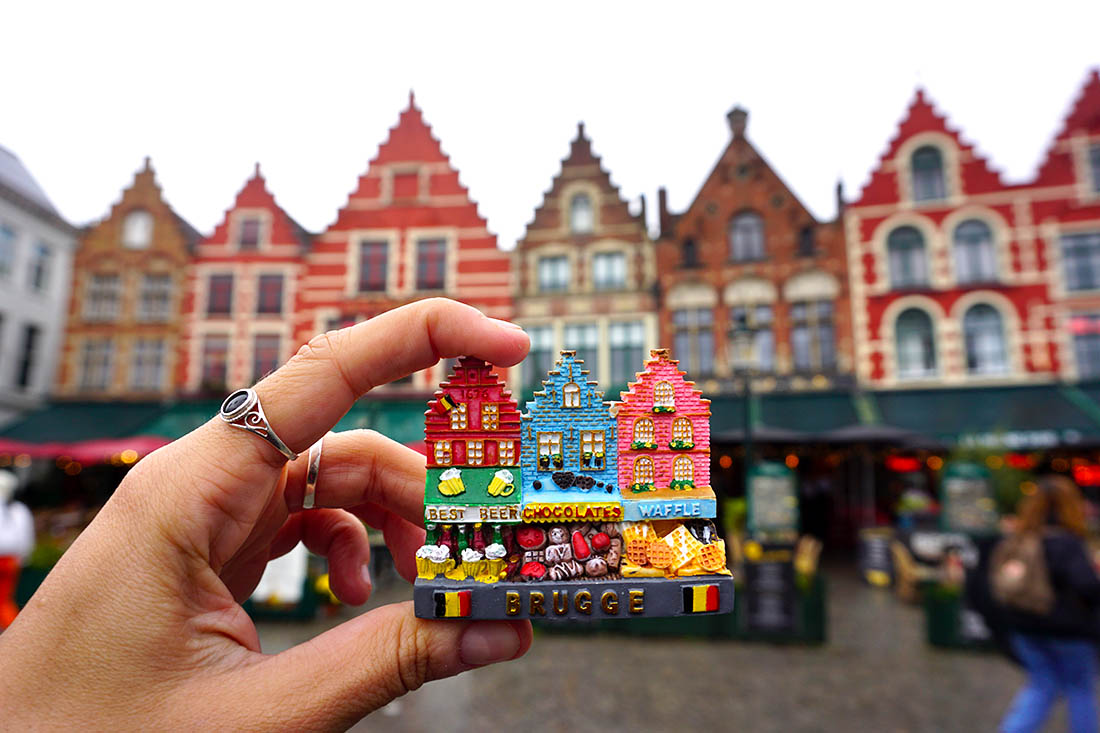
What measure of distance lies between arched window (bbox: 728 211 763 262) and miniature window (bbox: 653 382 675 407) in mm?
16337

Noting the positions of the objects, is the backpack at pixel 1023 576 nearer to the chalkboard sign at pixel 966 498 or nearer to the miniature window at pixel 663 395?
the miniature window at pixel 663 395

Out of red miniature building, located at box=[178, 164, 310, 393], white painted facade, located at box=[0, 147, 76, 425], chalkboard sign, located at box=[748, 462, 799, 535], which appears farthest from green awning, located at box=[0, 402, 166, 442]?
chalkboard sign, located at box=[748, 462, 799, 535]

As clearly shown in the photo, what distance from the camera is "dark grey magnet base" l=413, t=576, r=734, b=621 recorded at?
2.02 m

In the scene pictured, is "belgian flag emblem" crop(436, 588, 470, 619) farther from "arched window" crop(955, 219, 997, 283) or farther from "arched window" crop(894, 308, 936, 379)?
"arched window" crop(955, 219, 997, 283)

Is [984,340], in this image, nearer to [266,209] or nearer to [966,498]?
[966,498]

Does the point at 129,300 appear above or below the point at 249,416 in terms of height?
above

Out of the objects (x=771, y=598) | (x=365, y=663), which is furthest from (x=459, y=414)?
(x=771, y=598)

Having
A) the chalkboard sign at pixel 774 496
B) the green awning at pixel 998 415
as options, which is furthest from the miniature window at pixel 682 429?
the green awning at pixel 998 415

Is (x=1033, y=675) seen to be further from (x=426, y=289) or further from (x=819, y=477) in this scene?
(x=426, y=289)

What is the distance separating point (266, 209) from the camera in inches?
756

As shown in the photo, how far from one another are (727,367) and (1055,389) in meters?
8.24

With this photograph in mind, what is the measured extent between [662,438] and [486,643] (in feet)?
3.19

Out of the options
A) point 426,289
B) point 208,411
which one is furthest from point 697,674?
point 208,411

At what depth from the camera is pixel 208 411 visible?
1755cm
